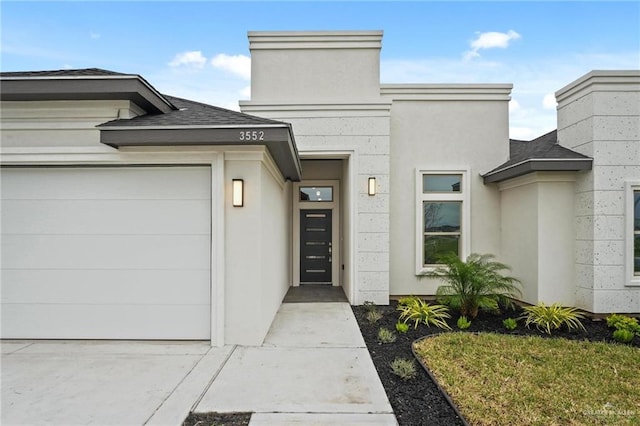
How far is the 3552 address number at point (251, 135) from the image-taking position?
13.5 feet

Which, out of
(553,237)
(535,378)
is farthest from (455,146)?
(535,378)

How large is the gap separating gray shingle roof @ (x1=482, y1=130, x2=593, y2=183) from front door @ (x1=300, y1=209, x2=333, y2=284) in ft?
14.4

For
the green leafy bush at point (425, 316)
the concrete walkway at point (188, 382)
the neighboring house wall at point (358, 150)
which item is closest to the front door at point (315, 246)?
the neighboring house wall at point (358, 150)

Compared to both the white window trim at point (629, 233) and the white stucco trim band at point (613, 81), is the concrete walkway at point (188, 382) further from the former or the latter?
the white stucco trim band at point (613, 81)

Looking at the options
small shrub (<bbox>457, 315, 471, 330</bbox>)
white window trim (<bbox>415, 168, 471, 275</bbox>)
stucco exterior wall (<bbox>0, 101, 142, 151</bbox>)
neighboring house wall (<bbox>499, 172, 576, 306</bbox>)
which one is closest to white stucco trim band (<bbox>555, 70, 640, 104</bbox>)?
neighboring house wall (<bbox>499, 172, 576, 306</bbox>)

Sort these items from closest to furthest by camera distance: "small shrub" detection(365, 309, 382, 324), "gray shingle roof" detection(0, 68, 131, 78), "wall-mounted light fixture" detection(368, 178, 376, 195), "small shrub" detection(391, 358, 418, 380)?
1. "small shrub" detection(391, 358, 418, 380)
2. "gray shingle roof" detection(0, 68, 131, 78)
3. "small shrub" detection(365, 309, 382, 324)
4. "wall-mounted light fixture" detection(368, 178, 376, 195)

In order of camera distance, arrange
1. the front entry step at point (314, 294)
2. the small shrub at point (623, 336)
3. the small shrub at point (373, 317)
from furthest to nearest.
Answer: the front entry step at point (314, 294), the small shrub at point (373, 317), the small shrub at point (623, 336)

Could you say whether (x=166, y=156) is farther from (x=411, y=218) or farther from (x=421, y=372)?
(x=411, y=218)

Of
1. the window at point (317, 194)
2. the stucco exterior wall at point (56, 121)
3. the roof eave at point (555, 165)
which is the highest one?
the stucco exterior wall at point (56, 121)

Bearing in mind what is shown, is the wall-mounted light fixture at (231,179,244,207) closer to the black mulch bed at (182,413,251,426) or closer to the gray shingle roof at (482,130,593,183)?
the black mulch bed at (182,413,251,426)

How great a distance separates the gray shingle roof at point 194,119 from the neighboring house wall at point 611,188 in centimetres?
614

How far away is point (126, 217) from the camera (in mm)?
4586

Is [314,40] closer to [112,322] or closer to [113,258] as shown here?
[113,258]

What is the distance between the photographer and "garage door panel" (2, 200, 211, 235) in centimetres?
457
